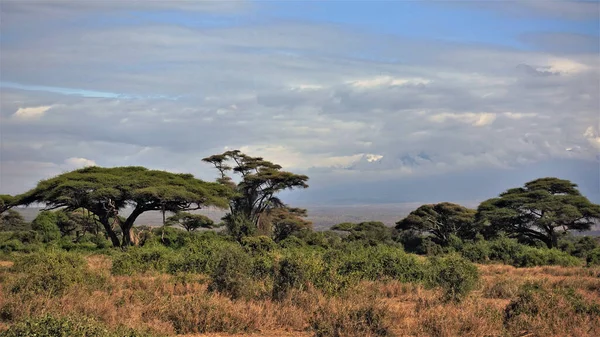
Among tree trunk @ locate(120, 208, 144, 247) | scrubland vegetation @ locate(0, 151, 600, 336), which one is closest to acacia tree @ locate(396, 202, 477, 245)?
scrubland vegetation @ locate(0, 151, 600, 336)

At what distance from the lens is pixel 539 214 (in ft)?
136

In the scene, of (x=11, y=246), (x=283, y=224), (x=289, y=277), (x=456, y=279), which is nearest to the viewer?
(x=289, y=277)

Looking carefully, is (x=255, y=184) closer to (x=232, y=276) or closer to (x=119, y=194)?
(x=119, y=194)

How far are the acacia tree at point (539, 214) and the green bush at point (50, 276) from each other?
33.6 metres

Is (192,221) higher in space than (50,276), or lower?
higher

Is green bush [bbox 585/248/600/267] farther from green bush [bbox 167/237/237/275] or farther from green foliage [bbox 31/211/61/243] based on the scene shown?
green foliage [bbox 31/211/61/243]

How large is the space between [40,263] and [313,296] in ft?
19.8

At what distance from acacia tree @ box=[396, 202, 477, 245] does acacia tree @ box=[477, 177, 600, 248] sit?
269cm

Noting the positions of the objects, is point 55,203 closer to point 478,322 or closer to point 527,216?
point 478,322

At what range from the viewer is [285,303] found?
1202cm

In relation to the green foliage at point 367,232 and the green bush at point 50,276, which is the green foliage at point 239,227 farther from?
the green bush at point 50,276

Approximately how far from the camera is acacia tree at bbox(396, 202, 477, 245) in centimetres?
4691

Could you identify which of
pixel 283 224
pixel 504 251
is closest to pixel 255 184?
pixel 283 224

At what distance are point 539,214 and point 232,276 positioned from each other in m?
33.6
